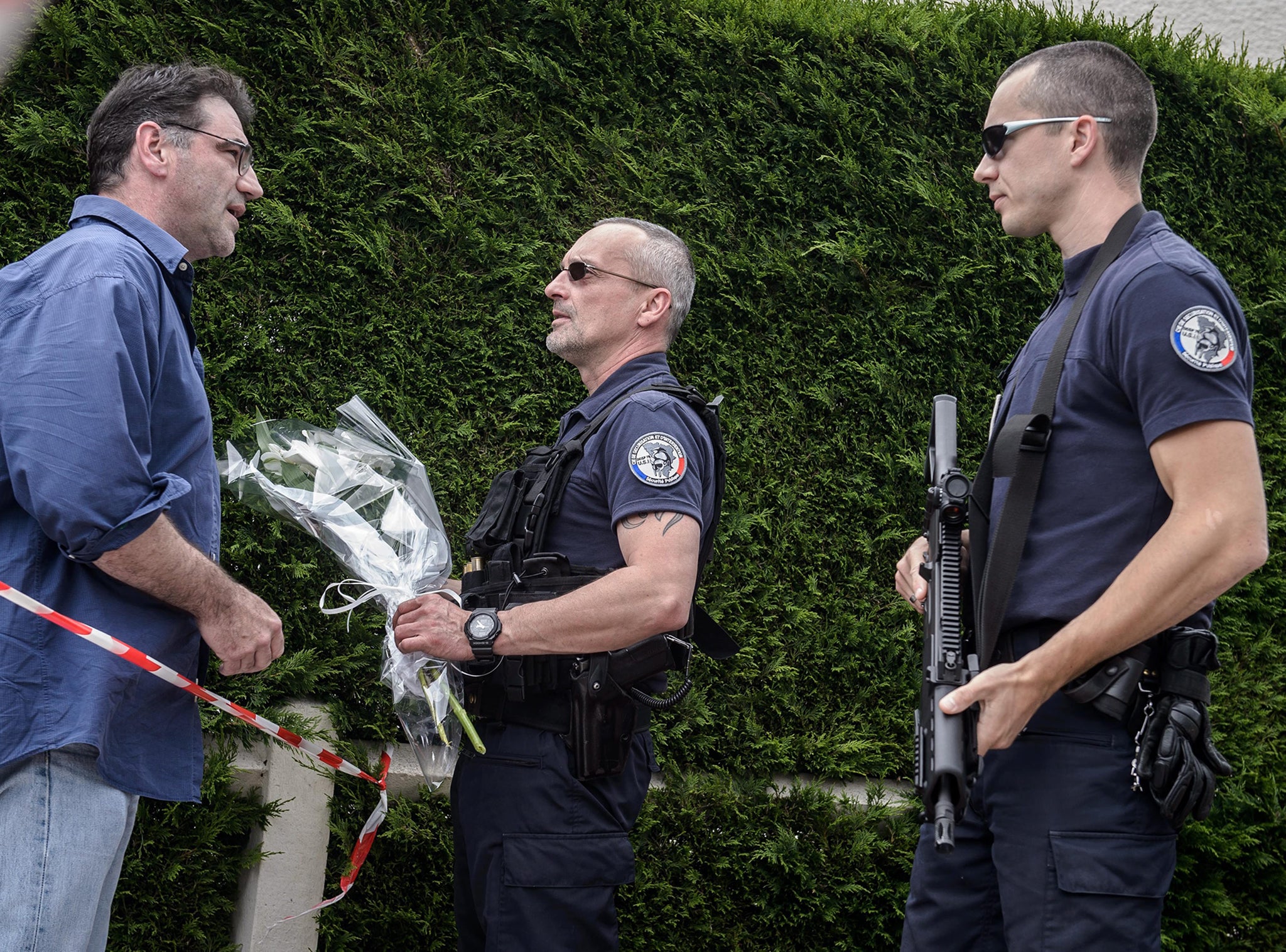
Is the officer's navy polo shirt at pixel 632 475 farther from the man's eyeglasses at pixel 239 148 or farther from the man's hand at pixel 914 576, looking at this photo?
the man's eyeglasses at pixel 239 148

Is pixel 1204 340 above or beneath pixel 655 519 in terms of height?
above

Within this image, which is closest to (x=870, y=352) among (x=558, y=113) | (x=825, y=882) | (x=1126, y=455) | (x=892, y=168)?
(x=892, y=168)

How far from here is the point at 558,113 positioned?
4.30 m

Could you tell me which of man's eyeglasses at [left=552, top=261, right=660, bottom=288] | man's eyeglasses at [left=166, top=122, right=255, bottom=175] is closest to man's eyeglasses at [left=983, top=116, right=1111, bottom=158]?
man's eyeglasses at [left=552, top=261, right=660, bottom=288]

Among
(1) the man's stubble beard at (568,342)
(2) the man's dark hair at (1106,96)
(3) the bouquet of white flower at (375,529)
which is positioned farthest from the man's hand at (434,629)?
(2) the man's dark hair at (1106,96)

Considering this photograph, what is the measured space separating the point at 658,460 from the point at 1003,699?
96 cm

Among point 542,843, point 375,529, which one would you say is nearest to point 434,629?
point 375,529

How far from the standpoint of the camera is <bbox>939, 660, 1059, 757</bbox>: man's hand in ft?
6.78

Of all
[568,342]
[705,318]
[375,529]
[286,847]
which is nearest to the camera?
[375,529]

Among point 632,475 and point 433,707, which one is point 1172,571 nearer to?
point 632,475

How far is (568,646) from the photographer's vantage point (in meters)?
2.58

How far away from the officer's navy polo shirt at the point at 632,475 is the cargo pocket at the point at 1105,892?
1.07 m

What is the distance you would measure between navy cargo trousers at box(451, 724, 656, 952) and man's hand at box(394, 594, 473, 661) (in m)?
0.25

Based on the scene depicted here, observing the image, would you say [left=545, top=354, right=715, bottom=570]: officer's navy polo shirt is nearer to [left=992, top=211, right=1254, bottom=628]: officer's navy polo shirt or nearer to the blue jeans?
[left=992, top=211, right=1254, bottom=628]: officer's navy polo shirt
